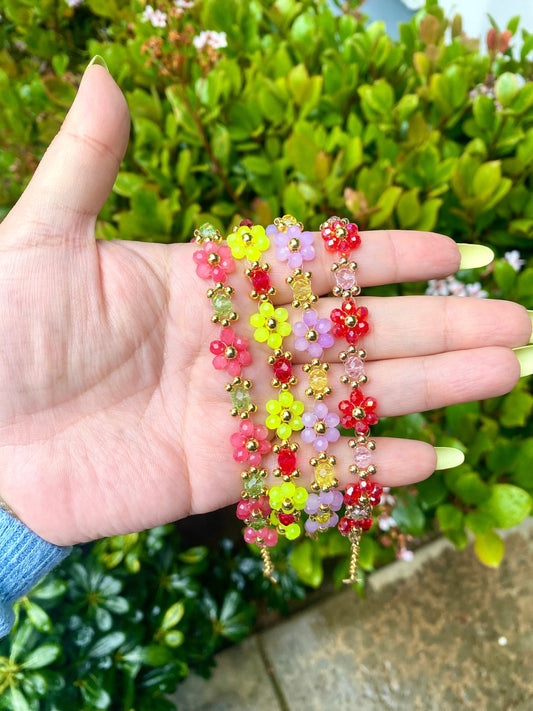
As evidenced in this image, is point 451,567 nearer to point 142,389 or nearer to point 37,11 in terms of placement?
point 142,389

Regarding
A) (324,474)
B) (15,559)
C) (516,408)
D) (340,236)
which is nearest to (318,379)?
(324,474)

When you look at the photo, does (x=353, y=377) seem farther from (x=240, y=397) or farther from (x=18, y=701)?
(x=18, y=701)

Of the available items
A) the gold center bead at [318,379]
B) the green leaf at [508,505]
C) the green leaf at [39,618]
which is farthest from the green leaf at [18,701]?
the green leaf at [508,505]

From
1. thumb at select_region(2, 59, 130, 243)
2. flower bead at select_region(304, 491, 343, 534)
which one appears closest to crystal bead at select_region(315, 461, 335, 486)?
flower bead at select_region(304, 491, 343, 534)

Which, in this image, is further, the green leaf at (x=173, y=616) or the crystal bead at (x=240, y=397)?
the green leaf at (x=173, y=616)

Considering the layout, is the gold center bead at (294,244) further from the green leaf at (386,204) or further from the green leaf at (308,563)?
the green leaf at (308,563)

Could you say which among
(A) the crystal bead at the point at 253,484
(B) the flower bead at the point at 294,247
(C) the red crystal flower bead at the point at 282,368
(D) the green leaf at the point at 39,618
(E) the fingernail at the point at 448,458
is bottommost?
(D) the green leaf at the point at 39,618
